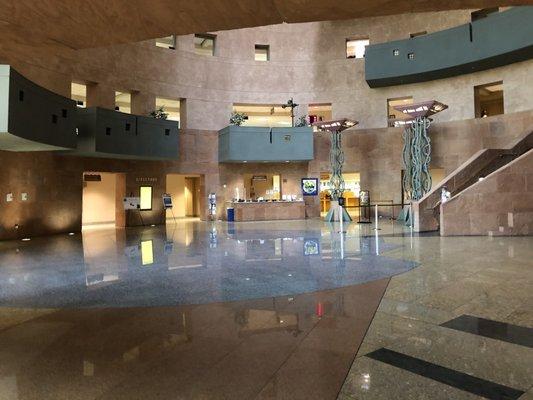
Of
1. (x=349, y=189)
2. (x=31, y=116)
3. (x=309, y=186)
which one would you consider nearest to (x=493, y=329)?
(x=31, y=116)

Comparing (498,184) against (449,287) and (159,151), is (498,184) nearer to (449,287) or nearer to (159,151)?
(449,287)

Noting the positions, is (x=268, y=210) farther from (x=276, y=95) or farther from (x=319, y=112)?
(x=319, y=112)

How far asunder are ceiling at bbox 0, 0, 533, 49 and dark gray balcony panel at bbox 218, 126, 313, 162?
17.6 m

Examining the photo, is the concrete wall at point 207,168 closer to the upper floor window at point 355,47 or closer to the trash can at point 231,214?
the trash can at point 231,214

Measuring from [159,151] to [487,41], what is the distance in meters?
16.3

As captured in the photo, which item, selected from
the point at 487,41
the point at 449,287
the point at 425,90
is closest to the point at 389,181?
the point at 425,90

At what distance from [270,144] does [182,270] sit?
14805 mm

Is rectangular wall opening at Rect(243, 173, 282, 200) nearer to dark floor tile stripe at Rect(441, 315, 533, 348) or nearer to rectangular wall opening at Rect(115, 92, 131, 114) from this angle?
rectangular wall opening at Rect(115, 92, 131, 114)

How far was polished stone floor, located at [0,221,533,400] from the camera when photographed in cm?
283

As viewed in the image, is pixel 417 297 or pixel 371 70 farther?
pixel 371 70

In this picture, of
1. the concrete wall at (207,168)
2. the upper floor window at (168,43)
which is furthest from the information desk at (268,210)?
the upper floor window at (168,43)

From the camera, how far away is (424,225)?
13.9m

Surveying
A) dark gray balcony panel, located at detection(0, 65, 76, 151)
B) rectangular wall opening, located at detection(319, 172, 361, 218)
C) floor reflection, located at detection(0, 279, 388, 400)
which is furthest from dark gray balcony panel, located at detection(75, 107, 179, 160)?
floor reflection, located at detection(0, 279, 388, 400)

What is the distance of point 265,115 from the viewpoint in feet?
91.4
